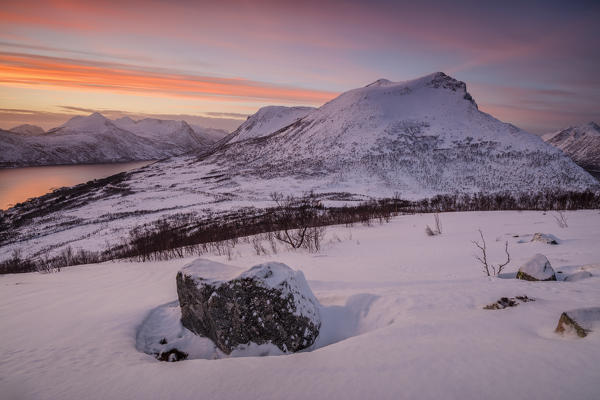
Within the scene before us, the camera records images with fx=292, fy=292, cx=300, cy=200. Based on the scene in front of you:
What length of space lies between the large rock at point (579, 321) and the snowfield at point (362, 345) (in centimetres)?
14

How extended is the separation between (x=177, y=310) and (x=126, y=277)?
4.48 meters

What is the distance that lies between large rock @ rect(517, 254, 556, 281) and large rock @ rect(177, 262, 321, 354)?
171 inches

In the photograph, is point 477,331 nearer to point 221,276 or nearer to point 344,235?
point 221,276

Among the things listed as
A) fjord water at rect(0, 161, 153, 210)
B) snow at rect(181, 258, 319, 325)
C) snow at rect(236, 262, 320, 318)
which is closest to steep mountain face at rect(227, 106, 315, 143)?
fjord water at rect(0, 161, 153, 210)

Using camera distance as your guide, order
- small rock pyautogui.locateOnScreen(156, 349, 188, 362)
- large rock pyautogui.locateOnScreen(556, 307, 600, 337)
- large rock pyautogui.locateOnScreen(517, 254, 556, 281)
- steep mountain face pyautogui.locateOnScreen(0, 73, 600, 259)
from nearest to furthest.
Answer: large rock pyautogui.locateOnScreen(556, 307, 600, 337) < small rock pyautogui.locateOnScreen(156, 349, 188, 362) < large rock pyautogui.locateOnScreen(517, 254, 556, 281) < steep mountain face pyautogui.locateOnScreen(0, 73, 600, 259)

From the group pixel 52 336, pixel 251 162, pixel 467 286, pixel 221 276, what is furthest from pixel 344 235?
pixel 251 162

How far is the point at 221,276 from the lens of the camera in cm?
489

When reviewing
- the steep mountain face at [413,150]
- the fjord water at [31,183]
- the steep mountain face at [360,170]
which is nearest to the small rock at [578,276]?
the steep mountain face at [360,170]

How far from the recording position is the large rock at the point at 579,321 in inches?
128

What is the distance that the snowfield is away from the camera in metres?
2.76

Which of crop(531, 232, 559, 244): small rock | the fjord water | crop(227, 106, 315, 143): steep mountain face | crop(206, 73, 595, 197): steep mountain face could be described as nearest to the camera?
crop(531, 232, 559, 244): small rock

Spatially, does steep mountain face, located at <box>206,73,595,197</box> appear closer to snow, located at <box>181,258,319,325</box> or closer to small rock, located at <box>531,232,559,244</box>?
small rock, located at <box>531,232,559,244</box>

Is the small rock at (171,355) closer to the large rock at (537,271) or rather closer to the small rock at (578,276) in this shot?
the large rock at (537,271)

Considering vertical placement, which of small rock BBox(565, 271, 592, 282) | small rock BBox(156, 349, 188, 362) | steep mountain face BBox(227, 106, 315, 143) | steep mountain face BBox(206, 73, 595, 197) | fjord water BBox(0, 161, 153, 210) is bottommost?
fjord water BBox(0, 161, 153, 210)
